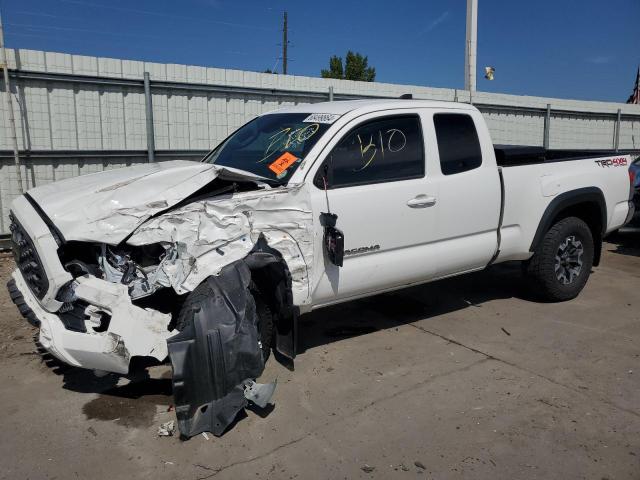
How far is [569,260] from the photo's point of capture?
573 centimetres

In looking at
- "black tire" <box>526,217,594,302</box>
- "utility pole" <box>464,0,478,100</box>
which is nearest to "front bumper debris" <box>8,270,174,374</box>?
"black tire" <box>526,217,594,302</box>

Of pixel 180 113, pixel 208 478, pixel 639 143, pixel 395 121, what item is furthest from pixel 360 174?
pixel 639 143

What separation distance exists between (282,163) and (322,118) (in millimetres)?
544

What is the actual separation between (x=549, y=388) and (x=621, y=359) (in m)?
0.92

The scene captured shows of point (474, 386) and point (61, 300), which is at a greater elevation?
point (61, 300)

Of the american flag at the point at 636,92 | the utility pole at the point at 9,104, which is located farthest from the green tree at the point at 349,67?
the utility pole at the point at 9,104

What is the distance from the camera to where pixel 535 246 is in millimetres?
5391

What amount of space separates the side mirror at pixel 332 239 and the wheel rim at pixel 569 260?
9.21ft

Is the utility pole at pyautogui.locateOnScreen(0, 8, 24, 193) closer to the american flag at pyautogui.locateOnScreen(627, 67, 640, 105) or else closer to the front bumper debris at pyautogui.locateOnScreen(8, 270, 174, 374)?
the front bumper debris at pyautogui.locateOnScreen(8, 270, 174, 374)

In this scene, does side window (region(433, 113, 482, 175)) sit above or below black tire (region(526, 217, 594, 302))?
above

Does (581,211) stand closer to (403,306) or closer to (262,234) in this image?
(403,306)

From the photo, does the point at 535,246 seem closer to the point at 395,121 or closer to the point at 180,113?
the point at 395,121

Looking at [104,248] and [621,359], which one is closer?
[104,248]

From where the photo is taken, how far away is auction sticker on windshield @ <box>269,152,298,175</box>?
4.09 m
